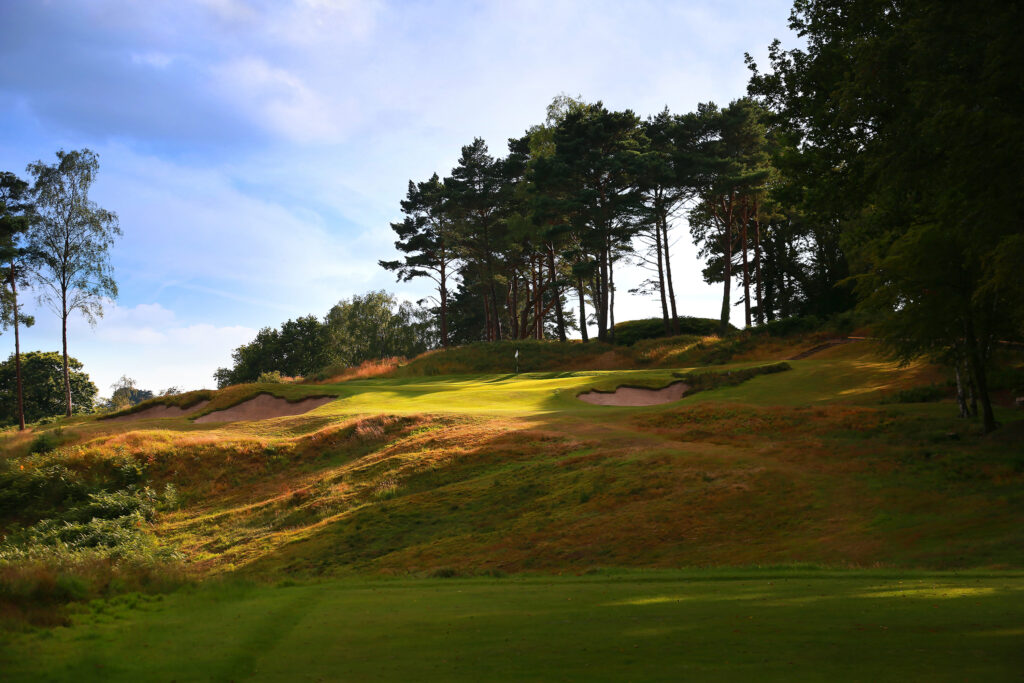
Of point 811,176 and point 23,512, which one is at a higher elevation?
point 811,176

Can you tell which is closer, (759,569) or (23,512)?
(759,569)

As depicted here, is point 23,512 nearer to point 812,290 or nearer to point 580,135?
point 580,135

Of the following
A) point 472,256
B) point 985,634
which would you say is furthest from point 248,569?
point 472,256

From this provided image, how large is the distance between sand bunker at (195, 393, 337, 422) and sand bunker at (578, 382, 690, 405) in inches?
578

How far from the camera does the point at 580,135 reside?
187 feet

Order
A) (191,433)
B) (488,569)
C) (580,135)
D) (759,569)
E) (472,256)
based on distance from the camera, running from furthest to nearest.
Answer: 1. (472,256)
2. (580,135)
3. (191,433)
4. (488,569)
5. (759,569)

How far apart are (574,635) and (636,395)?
27792mm

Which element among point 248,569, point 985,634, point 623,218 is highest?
point 623,218

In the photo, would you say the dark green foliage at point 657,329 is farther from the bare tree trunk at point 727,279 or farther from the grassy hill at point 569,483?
the grassy hill at point 569,483

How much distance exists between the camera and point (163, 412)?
134 feet

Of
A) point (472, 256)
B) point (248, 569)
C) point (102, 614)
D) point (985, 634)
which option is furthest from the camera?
point (472, 256)

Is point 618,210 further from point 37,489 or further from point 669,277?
point 37,489

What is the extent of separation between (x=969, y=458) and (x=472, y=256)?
55.5 metres

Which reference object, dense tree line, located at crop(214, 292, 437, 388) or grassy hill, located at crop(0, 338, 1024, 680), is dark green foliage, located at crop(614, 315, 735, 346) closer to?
grassy hill, located at crop(0, 338, 1024, 680)
